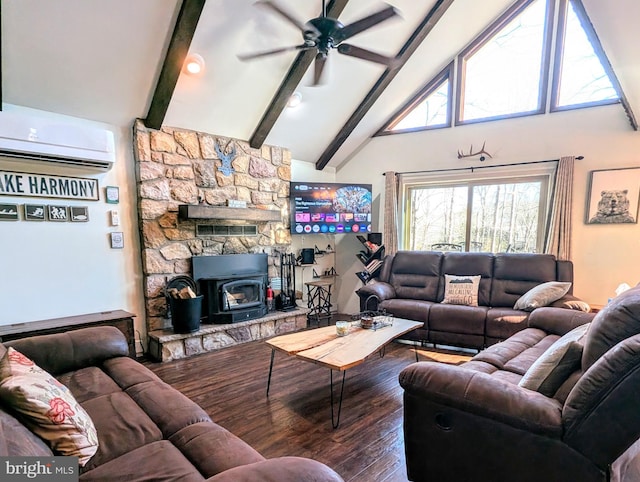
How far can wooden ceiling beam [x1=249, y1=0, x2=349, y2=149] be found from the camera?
327cm

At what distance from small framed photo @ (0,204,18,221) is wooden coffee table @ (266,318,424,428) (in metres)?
2.46

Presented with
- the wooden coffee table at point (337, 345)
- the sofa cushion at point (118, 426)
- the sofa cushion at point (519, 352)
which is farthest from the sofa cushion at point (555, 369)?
the sofa cushion at point (118, 426)

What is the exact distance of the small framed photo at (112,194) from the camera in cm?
342

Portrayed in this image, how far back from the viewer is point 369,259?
5246mm

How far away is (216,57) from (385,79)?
7.09 feet

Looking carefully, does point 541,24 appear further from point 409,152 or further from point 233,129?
point 233,129

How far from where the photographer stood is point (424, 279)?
4445 mm

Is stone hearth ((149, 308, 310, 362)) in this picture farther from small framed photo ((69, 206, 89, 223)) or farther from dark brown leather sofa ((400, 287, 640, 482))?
dark brown leather sofa ((400, 287, 640, 482))

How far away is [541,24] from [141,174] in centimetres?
501

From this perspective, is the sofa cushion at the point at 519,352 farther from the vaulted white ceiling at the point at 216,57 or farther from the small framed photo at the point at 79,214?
the small framed photo at the point at 79,214

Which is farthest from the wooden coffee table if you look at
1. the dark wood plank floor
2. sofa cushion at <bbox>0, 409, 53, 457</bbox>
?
sofa cushion at <bbox>0, 409, 53, 457</bbox>

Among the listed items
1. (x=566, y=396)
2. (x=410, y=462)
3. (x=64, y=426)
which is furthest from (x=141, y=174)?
(x=566, y=396)

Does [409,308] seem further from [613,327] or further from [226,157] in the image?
[226,157]

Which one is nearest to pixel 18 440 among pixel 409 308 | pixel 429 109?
pixel 409 308
